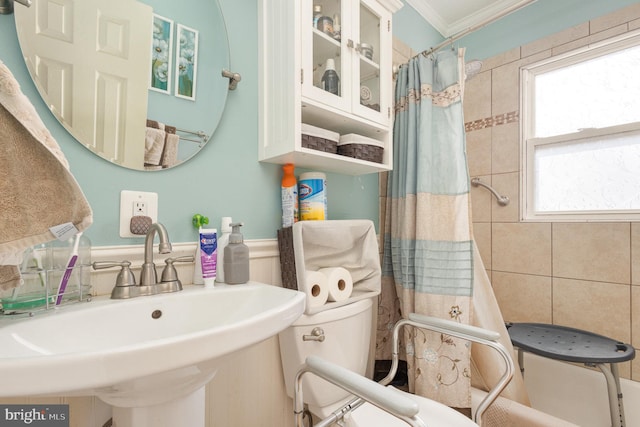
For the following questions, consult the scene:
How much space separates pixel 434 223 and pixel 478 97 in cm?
124

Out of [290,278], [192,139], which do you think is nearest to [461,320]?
[290,278]

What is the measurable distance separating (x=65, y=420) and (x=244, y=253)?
0.52 metres

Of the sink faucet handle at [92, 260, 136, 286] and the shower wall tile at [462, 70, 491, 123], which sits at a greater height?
the shower wall tile at [462, 70, 491, 123]

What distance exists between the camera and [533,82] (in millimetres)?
1812

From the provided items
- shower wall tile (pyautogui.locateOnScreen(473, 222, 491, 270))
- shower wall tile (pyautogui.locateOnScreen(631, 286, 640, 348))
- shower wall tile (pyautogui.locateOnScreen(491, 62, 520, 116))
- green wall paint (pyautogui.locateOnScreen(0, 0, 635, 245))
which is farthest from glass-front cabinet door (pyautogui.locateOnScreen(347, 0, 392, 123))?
shower wall tile (pyautogui.locateOnScreen(631, 286, 640, 348))

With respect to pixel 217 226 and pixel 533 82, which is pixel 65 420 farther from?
pixel 533 82

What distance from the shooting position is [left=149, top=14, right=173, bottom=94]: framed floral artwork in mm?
846

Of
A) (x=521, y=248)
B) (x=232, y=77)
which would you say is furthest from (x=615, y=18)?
(x=232, y=77)

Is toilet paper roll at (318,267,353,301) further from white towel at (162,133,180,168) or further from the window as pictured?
the window

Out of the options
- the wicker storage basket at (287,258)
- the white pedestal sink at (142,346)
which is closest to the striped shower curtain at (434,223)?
the wicker storage basket at (287,258)

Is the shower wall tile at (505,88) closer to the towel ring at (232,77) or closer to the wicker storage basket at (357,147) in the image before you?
the wicker storage basket at (357,147)

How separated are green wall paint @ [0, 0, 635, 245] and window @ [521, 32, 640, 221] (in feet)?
1.00

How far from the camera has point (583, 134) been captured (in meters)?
1.66

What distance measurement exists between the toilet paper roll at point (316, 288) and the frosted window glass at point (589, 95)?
1665 millimetres
